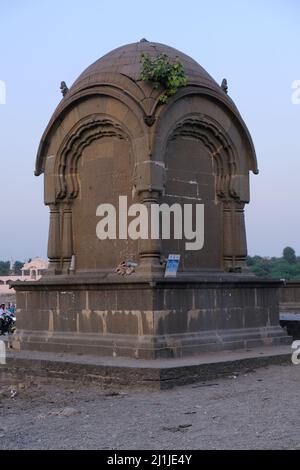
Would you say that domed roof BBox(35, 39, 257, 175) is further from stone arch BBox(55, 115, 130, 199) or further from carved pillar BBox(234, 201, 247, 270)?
carved pillar BBox(234, 201, 247, 270)

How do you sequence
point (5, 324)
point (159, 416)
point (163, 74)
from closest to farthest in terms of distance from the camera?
point (159, 416) < point (163, 74) < point (5, 324)

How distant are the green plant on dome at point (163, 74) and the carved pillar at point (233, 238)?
2767 mm

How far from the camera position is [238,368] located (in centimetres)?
1148

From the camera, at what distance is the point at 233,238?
1422 cm

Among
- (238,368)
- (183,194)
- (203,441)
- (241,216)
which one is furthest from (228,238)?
(203,441)

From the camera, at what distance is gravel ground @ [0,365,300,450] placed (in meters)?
6.95

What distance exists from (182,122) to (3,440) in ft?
25.1

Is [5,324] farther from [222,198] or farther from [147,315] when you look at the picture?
[147,315]

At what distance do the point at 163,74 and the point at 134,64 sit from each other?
3.34 ft

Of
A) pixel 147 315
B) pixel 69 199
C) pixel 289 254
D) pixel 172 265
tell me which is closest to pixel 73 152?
pixel 69 199

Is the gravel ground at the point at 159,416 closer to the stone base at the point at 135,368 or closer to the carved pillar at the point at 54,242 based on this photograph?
the stone base at the point at 135,368

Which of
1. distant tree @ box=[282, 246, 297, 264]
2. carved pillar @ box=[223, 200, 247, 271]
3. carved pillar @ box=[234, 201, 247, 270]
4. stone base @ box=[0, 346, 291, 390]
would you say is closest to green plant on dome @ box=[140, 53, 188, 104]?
carved pillar @ box=[223, 200, 247, 271]

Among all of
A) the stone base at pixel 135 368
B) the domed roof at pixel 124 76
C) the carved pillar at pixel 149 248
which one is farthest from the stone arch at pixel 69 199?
the stone base at pixel 135 368

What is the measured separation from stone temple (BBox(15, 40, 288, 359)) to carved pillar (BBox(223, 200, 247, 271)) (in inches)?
0.9
